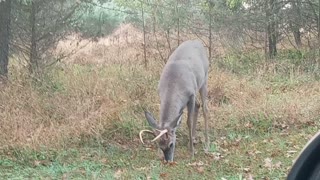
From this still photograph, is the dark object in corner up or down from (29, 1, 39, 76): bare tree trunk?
down

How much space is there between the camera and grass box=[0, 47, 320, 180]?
7.87 meters

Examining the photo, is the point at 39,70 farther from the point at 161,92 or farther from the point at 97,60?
the point at 97,60

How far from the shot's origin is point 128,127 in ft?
32.6

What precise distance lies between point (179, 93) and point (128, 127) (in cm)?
113

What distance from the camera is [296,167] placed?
215 centimetres

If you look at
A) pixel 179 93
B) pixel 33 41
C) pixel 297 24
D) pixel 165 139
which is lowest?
pixel 165 139

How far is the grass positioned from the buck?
12.8 inches

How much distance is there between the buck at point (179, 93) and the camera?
875cm

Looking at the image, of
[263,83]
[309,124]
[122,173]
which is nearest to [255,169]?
[122,173]

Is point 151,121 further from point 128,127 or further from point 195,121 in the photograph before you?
point 195,121

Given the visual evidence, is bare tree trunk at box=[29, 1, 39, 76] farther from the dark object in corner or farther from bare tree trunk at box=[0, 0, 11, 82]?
the dark object in corner

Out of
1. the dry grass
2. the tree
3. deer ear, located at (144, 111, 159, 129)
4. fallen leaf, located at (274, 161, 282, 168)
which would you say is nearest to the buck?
deer ear, located at (144, 111, 159, 129)

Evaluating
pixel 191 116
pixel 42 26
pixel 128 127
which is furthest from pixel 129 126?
pixel 42 26

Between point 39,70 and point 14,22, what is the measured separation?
1506 millimetres
